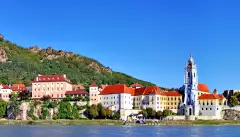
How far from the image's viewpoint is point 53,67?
170 metres

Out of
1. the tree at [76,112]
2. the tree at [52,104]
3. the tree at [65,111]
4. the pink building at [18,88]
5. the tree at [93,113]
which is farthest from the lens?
the pink building at [18,88]

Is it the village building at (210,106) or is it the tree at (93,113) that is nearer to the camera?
the tree at (93,113)

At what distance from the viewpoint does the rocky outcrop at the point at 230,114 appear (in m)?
102

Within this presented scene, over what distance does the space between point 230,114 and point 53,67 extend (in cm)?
8701

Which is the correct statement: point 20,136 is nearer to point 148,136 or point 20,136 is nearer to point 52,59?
point 148,136

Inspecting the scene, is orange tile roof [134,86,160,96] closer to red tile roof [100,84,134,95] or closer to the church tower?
red tile roof [100,84,134,95]

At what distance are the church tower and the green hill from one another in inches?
1629

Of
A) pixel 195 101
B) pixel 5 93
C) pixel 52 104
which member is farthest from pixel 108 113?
pixel 5 93

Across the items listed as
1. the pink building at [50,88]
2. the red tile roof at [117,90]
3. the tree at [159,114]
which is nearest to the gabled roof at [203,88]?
the tree at [159,114]

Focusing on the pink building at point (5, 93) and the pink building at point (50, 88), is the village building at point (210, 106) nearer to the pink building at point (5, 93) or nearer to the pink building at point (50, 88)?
the pink building at point (50, 88)

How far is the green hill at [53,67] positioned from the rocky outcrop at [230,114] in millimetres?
48999

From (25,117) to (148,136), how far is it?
47.5 meters

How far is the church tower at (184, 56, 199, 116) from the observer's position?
100.0 meters

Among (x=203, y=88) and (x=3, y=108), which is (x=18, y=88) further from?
(x=203, y=88)
